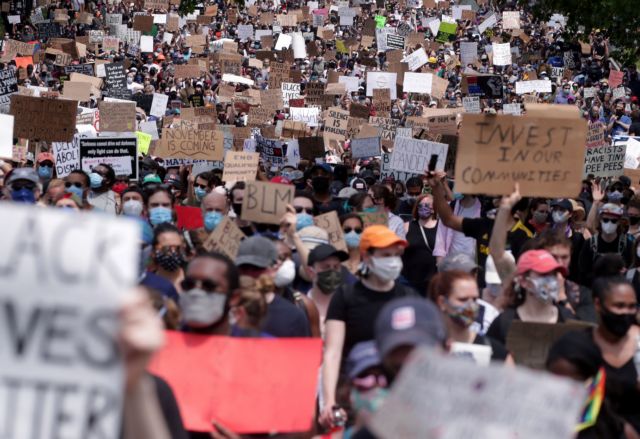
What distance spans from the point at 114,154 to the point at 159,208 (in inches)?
185

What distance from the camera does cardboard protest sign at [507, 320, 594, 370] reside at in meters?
5.71

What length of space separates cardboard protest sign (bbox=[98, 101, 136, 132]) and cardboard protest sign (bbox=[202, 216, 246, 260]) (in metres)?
8.45

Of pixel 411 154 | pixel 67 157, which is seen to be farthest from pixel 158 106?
pixel 411 154

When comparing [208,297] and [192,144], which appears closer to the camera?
[208,297]

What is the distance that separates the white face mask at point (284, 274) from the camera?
21.5ft

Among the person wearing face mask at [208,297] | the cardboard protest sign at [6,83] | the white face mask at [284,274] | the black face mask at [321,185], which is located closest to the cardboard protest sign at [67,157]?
the cardboard protest sign at [6,83]

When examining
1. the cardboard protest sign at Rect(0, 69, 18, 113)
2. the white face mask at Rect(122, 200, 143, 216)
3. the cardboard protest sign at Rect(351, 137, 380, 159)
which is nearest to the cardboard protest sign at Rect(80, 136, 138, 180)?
the cardboard protest sign at Rect(0, 69, 18, 113)

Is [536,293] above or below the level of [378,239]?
below

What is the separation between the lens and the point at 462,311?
538cm

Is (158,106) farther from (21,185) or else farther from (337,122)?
(21,185)

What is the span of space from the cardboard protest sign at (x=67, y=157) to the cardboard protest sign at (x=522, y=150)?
731cm

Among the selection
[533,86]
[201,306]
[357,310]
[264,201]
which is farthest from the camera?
[533,86]

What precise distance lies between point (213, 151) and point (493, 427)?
11.1 meters

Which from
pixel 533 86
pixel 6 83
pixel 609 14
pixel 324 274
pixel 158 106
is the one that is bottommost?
pixel 324 274
